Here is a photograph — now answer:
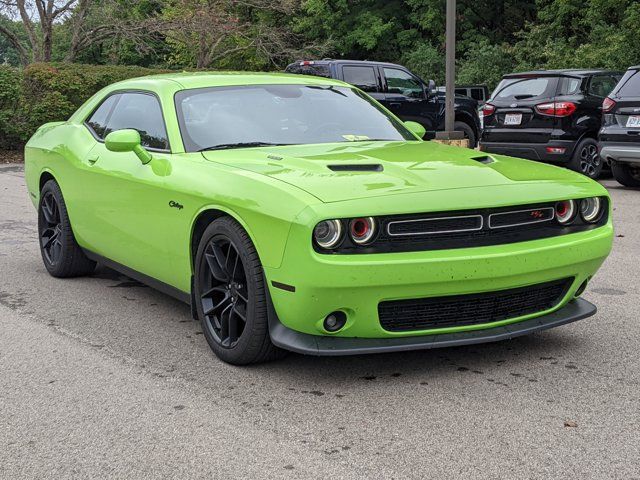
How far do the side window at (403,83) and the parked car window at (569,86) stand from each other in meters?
4.76

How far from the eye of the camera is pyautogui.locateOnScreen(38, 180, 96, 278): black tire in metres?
6.60

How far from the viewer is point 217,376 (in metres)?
4.40

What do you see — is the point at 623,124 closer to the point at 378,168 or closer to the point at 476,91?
the point at 378,168

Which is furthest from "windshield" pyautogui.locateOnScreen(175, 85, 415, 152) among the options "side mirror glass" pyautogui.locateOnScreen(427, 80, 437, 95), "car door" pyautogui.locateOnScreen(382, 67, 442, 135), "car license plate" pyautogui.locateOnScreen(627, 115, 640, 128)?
"side mirror glass" pyautogui.locateOnScreen(427, 80, 437, 95)

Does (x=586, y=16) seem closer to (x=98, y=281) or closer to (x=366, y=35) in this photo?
(x=366, y=35)

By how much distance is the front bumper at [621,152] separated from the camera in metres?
11.7

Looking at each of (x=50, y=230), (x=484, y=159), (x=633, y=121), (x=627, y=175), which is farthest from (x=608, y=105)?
(x=50, y=230)

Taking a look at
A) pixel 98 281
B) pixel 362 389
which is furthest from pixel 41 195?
pixel 362 389

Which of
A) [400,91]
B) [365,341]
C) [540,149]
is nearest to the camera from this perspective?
[365,341]

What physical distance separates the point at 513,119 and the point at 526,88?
1.71 ft

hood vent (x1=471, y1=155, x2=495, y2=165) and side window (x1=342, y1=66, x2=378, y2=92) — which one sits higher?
hood vent (x1=471, y1=155, x2=495, y2=165)

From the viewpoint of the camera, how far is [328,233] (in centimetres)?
404

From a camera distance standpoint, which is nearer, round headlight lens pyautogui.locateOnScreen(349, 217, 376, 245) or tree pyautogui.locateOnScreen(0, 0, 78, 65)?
round headlight lens pyautogui.locateOnScreen(349, 217, 376, 245)

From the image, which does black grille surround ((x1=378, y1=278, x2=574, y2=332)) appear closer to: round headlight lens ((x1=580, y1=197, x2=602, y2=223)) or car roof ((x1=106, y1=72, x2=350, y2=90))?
round headlight lens ((x1=580, y1=197, x2=602, y2=223))
